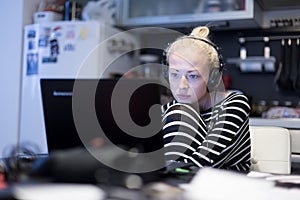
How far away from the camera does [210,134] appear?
3.34 ft

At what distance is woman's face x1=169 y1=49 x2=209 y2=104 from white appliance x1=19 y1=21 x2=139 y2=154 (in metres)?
1.63

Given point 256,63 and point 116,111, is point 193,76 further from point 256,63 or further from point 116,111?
point 256,63

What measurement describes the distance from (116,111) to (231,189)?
0.27 m

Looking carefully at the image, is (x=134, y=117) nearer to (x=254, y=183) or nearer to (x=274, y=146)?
(x=254, y=183)

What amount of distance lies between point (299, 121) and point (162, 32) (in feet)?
4.21

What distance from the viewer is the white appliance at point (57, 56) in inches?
104

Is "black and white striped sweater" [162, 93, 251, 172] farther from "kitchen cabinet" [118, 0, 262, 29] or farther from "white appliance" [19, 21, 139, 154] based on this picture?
"white appliance" [19, 21, 139, 154]

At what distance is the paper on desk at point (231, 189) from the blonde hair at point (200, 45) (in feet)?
1.32

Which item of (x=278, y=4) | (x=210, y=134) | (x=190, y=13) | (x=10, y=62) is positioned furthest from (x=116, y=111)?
(x=10, y=62)

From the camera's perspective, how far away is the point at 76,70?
8.79 feet

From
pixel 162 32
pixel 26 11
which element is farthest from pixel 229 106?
pixel 26 11

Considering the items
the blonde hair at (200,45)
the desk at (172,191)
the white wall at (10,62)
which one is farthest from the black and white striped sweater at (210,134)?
the white wall at (10,62)

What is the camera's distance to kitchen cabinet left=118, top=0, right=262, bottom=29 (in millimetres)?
2479

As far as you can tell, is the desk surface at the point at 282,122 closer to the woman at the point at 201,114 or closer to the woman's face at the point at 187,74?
the woman at the point at 201,114
